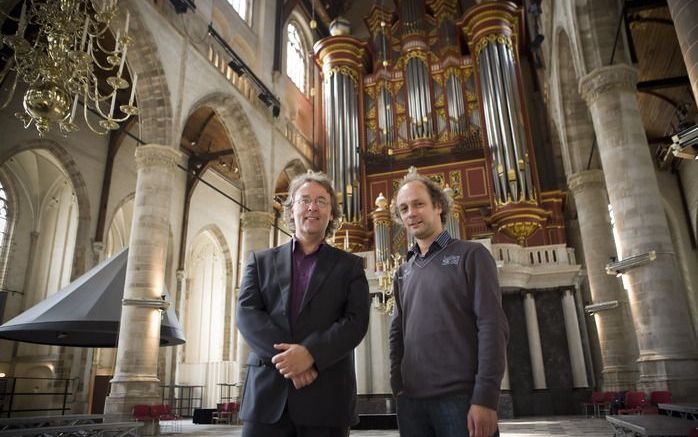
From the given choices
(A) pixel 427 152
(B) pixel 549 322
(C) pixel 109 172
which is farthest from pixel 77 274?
(B) pixel 549 322

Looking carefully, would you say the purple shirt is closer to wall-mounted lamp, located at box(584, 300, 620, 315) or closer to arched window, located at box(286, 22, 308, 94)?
wall-mounted lamp, located at box(584, 300, 620, 315)

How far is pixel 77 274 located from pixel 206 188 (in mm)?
5787

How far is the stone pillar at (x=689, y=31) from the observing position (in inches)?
168

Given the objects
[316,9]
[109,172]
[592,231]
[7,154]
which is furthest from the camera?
[316,9]

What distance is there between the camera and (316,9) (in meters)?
19.5

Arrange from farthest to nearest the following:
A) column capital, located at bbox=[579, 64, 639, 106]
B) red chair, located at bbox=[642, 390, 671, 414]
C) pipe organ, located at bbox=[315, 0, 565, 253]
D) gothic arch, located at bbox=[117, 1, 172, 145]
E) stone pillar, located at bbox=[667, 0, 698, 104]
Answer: pipe organ, located at bbox=[315, 0, 565, 253], gothic arch, located at bbox=[117, 1, 172, 145], column capital, located at bbox=[579, 64, 639, 106], red chair, located at bbox=[642, 390, 671, 414], stone pillar, located at bbox=[667, 0, 698, 104]

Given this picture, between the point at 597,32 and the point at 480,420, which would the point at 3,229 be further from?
the point at 480,420

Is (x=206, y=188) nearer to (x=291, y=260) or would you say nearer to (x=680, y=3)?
(x=680, y=3)

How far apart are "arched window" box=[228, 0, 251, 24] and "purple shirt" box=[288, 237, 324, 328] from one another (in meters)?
14.0

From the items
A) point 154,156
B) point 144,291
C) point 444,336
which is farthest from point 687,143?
point 154,156

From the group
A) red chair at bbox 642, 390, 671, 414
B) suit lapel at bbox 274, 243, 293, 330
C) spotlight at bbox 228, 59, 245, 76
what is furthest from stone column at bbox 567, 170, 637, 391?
suit lapel at bbox 274, 243, 293, 330

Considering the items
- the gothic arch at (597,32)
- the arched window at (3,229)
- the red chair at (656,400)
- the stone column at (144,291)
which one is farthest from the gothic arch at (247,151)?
the red chair at (656,400)

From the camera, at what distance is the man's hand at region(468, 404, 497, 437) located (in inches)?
64.4

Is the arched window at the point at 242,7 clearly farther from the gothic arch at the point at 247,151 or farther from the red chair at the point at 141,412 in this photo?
the red chair at the point at 141,412
